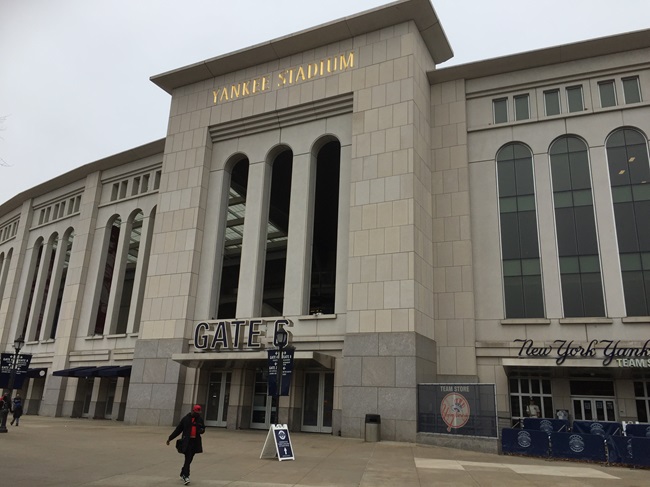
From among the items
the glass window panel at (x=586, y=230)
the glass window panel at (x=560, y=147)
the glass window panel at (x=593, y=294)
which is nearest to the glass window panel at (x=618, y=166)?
the glass window panel at (x=586, y=230)

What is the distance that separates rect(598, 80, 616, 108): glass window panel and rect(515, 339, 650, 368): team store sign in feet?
40.4

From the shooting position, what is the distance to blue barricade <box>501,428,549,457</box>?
63.7 feet

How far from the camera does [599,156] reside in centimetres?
2722

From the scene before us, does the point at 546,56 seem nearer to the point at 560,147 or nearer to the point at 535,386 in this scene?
the point at 560,147

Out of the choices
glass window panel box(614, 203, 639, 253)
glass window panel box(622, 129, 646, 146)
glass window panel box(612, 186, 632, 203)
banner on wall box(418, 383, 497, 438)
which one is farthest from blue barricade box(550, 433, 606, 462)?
glass window panel box(622, 129, 646, 146)

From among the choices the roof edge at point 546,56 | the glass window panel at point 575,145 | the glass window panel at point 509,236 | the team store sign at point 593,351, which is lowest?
the team store sign at point 593,351

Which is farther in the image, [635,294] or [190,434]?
[635,294]

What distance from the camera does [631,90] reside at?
1084 inches

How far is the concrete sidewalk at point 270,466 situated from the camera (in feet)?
43.1

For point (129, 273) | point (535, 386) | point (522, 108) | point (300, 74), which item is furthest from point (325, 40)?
point (129, 273)

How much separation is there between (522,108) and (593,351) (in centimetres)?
1350

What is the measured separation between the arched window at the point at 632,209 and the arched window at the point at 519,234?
3.78 meters

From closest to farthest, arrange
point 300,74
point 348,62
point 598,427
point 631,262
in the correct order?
1. point 598,427
2. point 631,262
3. point 348,62
4. point 300,74

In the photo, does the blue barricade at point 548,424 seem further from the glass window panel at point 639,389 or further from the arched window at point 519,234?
the arched window at point 519,234
